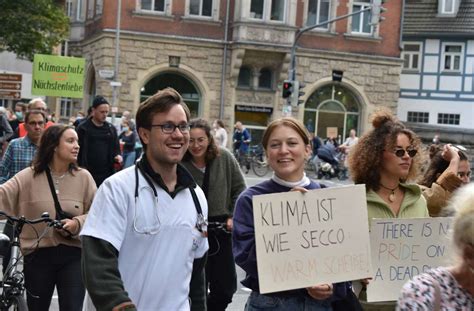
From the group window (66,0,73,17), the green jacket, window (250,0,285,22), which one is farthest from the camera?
window (66,0,73,17)

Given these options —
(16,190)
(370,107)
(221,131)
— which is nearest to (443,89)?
(370,107)

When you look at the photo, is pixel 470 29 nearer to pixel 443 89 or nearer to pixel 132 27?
pixel 443 89

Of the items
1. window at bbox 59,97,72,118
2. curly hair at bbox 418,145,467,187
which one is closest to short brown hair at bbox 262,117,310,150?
curly hair at bbox 418,145,467,187

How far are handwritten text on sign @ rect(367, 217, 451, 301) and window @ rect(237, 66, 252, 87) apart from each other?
3414 cm

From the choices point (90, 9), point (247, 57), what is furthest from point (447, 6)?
point (90, 9)

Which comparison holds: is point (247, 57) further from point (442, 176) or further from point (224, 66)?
point (442, 176)

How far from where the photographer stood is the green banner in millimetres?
24422

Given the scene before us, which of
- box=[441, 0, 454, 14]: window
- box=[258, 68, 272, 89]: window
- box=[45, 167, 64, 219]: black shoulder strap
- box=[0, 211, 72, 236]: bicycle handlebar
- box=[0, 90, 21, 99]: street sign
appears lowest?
box=[0, 211, 72, 236]: bicycle handlebar

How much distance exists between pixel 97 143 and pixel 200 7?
94.8ft

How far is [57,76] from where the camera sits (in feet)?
81.4

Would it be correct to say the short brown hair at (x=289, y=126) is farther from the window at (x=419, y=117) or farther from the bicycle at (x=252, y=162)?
the window at (x=419, y=117)

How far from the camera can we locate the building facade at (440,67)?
1868 inches

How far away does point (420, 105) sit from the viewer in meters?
48.0

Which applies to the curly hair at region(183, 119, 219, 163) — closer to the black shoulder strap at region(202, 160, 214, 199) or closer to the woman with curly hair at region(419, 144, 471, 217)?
the black shoulder strap at region(202, 160, 214, 199)
